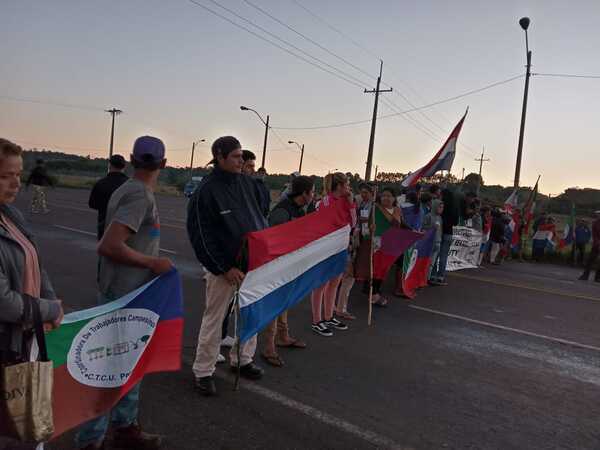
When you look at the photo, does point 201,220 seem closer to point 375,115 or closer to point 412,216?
point 412,216

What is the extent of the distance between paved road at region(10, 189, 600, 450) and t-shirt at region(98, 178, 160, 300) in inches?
44.0

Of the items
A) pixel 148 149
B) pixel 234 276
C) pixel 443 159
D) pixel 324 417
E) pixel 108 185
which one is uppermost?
pixel 443 159

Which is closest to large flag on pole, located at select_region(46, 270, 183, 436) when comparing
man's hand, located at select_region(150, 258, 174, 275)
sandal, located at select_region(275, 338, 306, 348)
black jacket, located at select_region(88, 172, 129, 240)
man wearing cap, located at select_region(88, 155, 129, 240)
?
man's hand, located at select_region(150, 258, 174, 275)

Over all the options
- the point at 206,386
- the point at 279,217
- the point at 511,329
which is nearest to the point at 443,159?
the point at 511,329

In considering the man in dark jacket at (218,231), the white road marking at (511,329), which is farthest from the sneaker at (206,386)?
the white road marking at (511,329)

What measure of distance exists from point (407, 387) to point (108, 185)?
13.6 feet

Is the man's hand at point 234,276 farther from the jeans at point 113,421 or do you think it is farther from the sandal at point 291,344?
the sandal at point 291,344

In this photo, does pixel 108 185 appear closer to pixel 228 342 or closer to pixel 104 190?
pixel 104 190

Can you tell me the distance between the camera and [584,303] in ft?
30.3

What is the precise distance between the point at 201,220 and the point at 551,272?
13525 mm

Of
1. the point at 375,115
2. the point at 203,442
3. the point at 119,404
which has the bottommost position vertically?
the point at 203,442

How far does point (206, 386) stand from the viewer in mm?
3838

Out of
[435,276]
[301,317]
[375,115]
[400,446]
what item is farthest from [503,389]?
[375,115]

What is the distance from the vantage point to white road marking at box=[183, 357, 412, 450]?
3340mm
